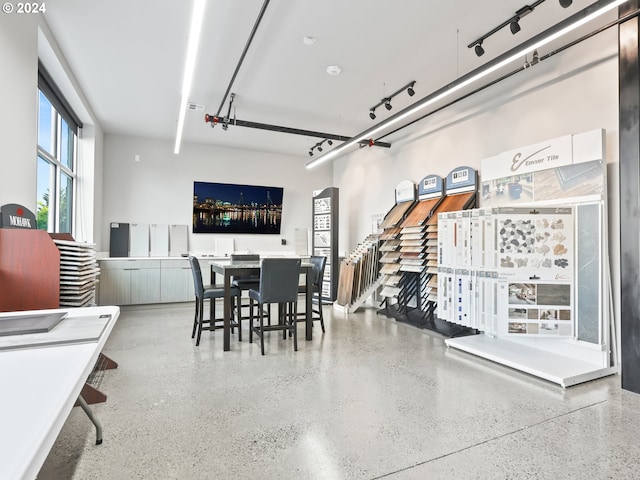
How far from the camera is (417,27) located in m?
3.64

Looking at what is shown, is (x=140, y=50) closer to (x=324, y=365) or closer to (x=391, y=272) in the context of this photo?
(x=324, y=365)

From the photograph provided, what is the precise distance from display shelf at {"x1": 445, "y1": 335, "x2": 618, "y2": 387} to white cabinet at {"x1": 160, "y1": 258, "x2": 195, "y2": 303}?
494 cm

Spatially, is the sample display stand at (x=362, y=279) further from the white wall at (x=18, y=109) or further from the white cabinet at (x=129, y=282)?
the white wall at (x=18, y=109)

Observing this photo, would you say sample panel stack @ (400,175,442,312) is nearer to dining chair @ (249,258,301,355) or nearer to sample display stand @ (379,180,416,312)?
sample display stand @ (379,180,416,312)

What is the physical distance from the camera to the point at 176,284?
696cm

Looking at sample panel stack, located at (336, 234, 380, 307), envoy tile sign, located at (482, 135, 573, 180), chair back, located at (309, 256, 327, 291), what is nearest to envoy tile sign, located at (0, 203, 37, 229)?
chair back, located at (309, 256, 327, 291)

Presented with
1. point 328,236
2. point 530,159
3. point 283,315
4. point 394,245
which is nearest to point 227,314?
point 283,315

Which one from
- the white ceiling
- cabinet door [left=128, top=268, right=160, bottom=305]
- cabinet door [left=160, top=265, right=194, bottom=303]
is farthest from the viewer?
cabinet door [left=160, top=265, right=194, bottom=303]

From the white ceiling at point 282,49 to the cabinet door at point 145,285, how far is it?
2.80 metres

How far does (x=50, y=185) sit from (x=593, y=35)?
6719 mm

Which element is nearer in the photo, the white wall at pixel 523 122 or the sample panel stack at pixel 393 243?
the white wall at pixel 523 122

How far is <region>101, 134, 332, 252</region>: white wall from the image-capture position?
721 centimetres

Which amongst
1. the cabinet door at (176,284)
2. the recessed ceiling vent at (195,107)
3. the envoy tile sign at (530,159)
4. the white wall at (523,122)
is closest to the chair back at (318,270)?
the white wall at (523,122)

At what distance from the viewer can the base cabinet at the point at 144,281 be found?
21.2ft
